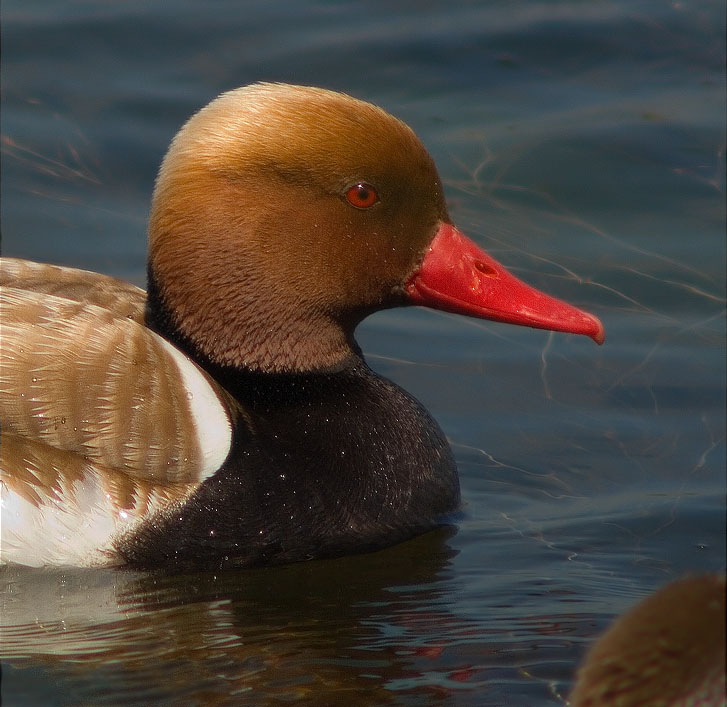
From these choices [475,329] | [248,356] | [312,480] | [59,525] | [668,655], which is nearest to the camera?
[668,655]

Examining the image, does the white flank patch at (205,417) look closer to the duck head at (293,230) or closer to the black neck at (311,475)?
the black neck at (311,475)

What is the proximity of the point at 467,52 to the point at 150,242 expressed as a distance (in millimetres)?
3953

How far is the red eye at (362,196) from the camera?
4875 mm

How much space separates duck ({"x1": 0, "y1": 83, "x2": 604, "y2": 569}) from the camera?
4508 millimetres

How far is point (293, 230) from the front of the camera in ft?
15.9

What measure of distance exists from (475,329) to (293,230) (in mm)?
1883

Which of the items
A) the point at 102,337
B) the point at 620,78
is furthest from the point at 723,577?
the point at 620,78

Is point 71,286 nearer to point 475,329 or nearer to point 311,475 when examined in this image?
point 311,475

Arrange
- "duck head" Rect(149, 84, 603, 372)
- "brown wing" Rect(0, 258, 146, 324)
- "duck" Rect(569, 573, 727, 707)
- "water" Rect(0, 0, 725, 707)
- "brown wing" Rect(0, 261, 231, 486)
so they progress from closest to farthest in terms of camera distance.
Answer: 1. "duck" Rect(569, 573, 727, 707)
2. "water" Rect(0, 0, 725, 707)
3. "brown wing" Rect(0, 261, 231, 486)
4. "duck head" Rect(149, 84, 603, 372)
5. "brown wing" Rect(0, 258, 146, 324)

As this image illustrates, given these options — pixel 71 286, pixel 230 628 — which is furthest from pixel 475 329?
pixel 230 628

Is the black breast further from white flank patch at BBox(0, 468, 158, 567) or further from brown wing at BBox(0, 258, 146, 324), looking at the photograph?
brown wing at BBox(0, 258, 146, 324)

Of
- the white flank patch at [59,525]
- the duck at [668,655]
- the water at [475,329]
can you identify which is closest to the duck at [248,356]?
the white flank patch at [59,525]

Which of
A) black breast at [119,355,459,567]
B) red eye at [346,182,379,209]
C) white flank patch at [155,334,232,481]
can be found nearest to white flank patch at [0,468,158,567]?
black breast at [119,355,459,567]

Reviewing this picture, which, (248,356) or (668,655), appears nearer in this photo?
(668,655)
